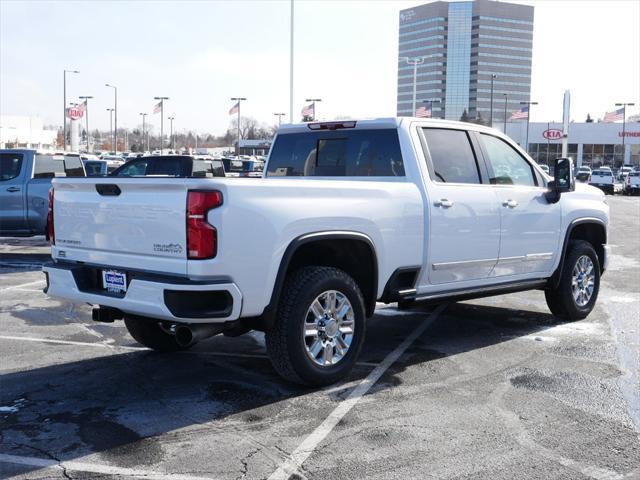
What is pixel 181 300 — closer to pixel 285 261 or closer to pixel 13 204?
pixel 285 261

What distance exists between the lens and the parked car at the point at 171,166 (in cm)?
1572

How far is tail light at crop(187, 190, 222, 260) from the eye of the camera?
473 cm

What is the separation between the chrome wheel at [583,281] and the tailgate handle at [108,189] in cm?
523

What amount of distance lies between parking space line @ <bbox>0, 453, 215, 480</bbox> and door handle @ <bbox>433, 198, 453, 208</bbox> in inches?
128

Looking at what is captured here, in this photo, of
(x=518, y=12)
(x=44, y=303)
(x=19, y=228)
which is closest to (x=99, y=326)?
(x=44, y=303)

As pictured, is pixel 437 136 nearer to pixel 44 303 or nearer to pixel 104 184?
pixel 104 184

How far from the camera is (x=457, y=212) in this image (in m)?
6.52

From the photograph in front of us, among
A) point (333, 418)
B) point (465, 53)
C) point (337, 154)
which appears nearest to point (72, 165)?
point (337, 154)

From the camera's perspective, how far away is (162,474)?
160 inches

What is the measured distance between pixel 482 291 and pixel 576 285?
190cm

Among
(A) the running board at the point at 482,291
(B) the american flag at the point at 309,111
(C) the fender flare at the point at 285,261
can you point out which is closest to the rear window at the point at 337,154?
(A) the running board at the point at 482,291

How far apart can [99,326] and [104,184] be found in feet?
9.79

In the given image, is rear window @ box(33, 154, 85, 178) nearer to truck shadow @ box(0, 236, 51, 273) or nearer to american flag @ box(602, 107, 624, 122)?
truck shadow @ box(0, 236, 51, 273)

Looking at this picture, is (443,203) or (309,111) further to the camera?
(309,111)
